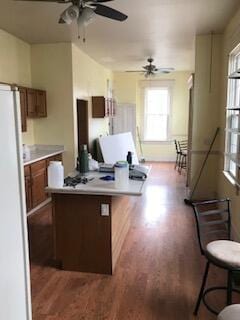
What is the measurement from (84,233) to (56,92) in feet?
11.2

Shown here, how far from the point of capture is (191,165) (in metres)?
5.34

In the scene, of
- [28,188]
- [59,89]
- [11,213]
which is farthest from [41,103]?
[11,213]

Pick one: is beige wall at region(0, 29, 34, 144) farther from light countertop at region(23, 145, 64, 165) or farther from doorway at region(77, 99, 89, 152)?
doorway at region(77, 99, 89, 152)

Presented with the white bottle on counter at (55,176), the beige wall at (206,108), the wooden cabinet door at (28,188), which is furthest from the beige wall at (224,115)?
the wooden cabinet door at (28,188)

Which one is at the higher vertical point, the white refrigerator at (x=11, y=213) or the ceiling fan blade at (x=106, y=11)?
the ceiling fan blade at (x=106, y=11)

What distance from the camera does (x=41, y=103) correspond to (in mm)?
5488

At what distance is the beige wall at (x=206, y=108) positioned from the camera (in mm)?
5020

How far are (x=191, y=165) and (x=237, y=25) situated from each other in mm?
2373

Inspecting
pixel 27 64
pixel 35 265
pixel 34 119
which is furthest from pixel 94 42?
pixel 35 265

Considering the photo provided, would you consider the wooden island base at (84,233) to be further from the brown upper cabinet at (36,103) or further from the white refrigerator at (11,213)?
the brown upper cabinet at (36,103)

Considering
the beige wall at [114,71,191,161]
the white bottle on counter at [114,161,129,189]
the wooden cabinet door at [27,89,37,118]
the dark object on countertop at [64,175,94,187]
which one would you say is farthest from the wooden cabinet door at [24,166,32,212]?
the beige wall at [114,71,191,161]

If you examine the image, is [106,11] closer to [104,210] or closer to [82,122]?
[104,210]

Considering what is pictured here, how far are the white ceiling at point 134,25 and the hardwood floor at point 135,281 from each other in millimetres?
2849

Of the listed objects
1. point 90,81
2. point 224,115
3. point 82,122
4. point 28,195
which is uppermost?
point 90,81
